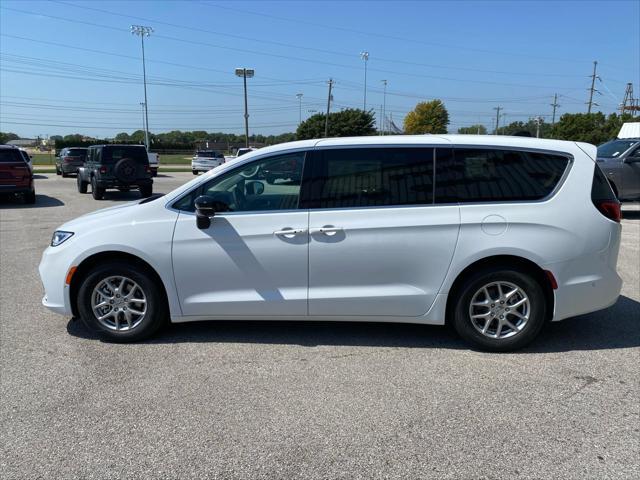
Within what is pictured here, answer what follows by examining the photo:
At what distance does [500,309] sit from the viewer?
4230 mm

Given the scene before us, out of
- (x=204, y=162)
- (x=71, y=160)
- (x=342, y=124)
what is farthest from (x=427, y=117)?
(x=71, y=160)

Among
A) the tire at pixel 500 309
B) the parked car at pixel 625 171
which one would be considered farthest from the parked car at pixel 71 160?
the tire at pixel 500 309

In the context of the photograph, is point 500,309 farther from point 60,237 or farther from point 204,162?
point 204,162

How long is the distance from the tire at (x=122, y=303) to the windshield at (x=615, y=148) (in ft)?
39.8

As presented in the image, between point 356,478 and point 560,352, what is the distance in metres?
2.47

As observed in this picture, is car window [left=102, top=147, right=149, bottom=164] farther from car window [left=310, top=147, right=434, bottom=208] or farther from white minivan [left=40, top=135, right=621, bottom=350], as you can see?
car window [left=310, top=147, right=434, bottom=208]

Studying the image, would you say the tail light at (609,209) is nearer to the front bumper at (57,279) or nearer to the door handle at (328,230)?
the door handle at (328,230)

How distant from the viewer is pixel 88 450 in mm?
2943

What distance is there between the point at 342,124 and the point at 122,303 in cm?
7250

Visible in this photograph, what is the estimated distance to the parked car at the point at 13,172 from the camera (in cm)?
1438

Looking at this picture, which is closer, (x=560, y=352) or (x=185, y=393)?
(x=185, y=393)

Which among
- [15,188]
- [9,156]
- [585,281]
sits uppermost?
[9,156]

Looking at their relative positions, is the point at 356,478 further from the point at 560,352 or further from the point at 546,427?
the point at 560,352

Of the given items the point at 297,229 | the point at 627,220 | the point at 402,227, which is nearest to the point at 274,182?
the point at 297,229
